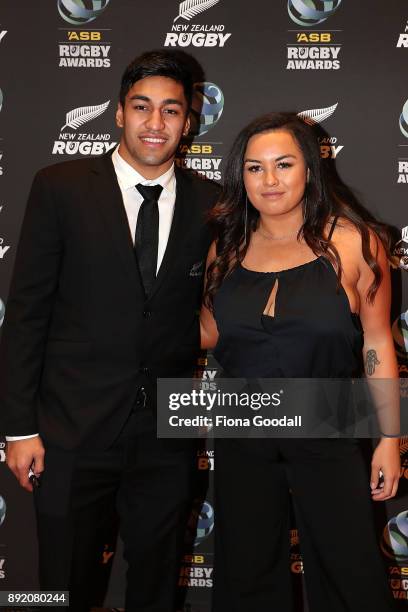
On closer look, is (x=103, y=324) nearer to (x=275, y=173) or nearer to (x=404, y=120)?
(x=275, y=173)

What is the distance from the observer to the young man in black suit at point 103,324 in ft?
7.30

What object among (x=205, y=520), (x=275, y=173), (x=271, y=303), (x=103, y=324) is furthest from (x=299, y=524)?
(x=275, y=173)

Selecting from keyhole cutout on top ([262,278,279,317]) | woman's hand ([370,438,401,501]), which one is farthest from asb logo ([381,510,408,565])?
keyhole cutout on top ([262,278,279,317])

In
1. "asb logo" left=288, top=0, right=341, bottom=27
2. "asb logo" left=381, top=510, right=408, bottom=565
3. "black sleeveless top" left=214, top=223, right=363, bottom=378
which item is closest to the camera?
"black sleeveless top" left=214, top=223, right=363, bottom=378

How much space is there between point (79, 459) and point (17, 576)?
132cm

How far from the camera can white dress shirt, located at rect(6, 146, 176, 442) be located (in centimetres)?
231

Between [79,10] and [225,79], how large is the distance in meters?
0.73

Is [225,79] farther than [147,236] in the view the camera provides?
Yes

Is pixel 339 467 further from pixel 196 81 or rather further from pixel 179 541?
pixel 196 81

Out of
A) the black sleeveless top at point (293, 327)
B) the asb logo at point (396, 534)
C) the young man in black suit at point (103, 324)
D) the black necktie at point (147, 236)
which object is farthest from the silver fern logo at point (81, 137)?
the asb logo at point (396, 534)

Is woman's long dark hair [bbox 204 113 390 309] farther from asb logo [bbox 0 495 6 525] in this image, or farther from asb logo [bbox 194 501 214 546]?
asb logo [bbox 0 495 6 525]

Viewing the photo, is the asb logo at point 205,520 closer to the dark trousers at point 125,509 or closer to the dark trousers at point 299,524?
the dark trousers at point 125,509

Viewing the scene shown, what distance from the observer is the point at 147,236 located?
228 cm

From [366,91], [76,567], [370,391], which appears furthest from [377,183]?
[76,567]
